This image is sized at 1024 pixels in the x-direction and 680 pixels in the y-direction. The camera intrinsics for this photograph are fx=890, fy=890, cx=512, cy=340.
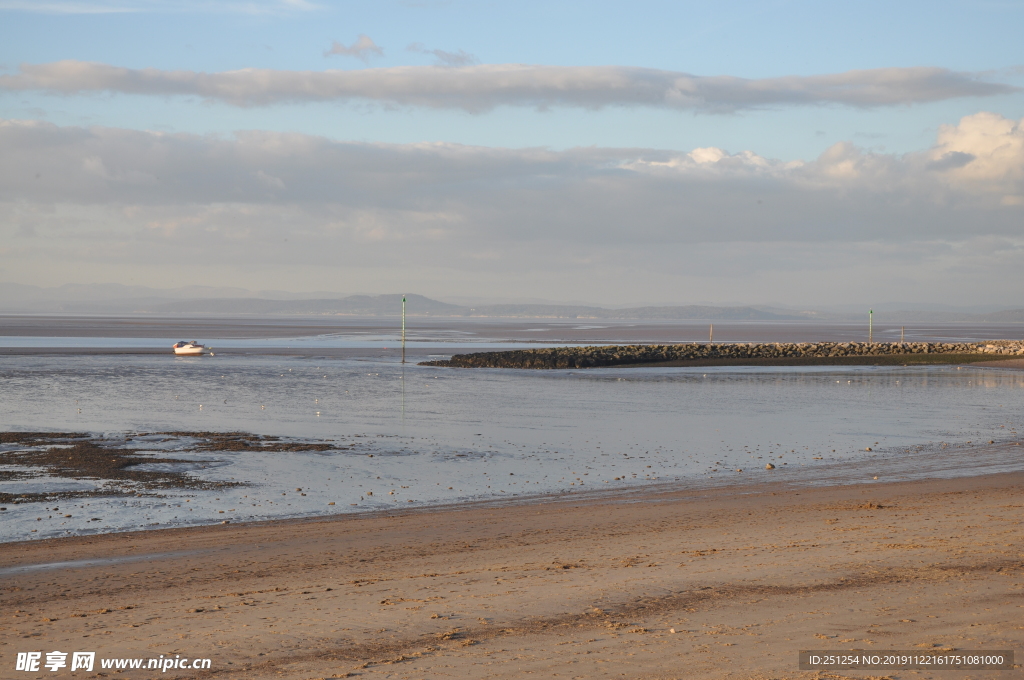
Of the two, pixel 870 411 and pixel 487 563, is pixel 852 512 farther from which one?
pixel 870 411

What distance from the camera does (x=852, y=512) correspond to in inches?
464

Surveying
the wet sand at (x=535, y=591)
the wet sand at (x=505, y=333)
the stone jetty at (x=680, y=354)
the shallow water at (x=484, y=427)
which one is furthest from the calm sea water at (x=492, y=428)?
the wet sand at (x=505, y=333)

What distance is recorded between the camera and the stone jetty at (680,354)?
162ft

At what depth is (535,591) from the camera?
789cm

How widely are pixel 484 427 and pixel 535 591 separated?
14.3 meters

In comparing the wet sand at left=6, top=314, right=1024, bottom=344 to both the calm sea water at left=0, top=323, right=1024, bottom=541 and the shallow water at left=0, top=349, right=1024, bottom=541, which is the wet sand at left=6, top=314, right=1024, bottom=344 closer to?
the calm sea water at left=0, top=323, right=1024, bottom=541

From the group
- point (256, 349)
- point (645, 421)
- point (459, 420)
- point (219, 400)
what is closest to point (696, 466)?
point (645, 421)

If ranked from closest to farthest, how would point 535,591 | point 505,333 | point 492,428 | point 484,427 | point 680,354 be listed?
point 535,591, point 492,428, point 484,427, point 680,354, point 505,333

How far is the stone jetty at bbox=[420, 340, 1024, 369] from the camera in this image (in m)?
49.3

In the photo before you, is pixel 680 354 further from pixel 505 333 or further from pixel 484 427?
pixel 505 333

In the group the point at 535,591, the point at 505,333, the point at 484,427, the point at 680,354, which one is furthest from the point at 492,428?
the point at 505,333

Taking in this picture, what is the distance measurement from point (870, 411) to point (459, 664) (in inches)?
903

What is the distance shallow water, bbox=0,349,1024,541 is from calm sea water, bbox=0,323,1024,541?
67 mm

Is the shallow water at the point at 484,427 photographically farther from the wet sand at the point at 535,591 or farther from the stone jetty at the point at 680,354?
the stone jetty at the point at 680,354
